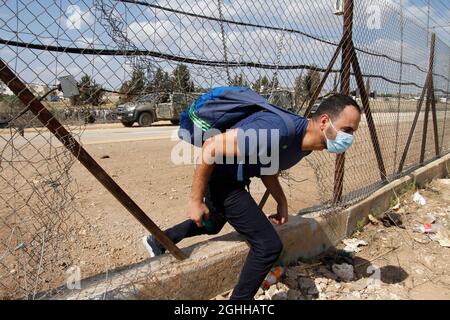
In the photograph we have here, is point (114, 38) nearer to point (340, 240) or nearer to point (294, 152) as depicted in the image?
point (294, 152)

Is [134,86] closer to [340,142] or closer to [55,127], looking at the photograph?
[55,127]

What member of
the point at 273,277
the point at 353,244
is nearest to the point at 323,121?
the point at 273,277

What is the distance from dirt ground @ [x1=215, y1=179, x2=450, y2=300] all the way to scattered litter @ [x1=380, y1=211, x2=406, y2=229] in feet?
0.09

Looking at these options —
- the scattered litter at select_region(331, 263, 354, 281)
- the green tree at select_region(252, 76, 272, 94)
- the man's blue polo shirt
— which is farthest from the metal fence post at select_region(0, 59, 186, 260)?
the scattered litter at select_region(331, 263, 354, 281)

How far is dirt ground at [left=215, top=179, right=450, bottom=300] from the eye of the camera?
3.01 m

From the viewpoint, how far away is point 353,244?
12.7 feet

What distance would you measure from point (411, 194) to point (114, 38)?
14.6 ft

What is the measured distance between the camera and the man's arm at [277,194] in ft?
8.94

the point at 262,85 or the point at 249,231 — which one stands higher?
the point at 262,85

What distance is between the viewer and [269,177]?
2.69 metres

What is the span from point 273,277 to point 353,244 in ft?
4.01

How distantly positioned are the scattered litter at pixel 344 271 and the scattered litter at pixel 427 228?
1397 millimetres
